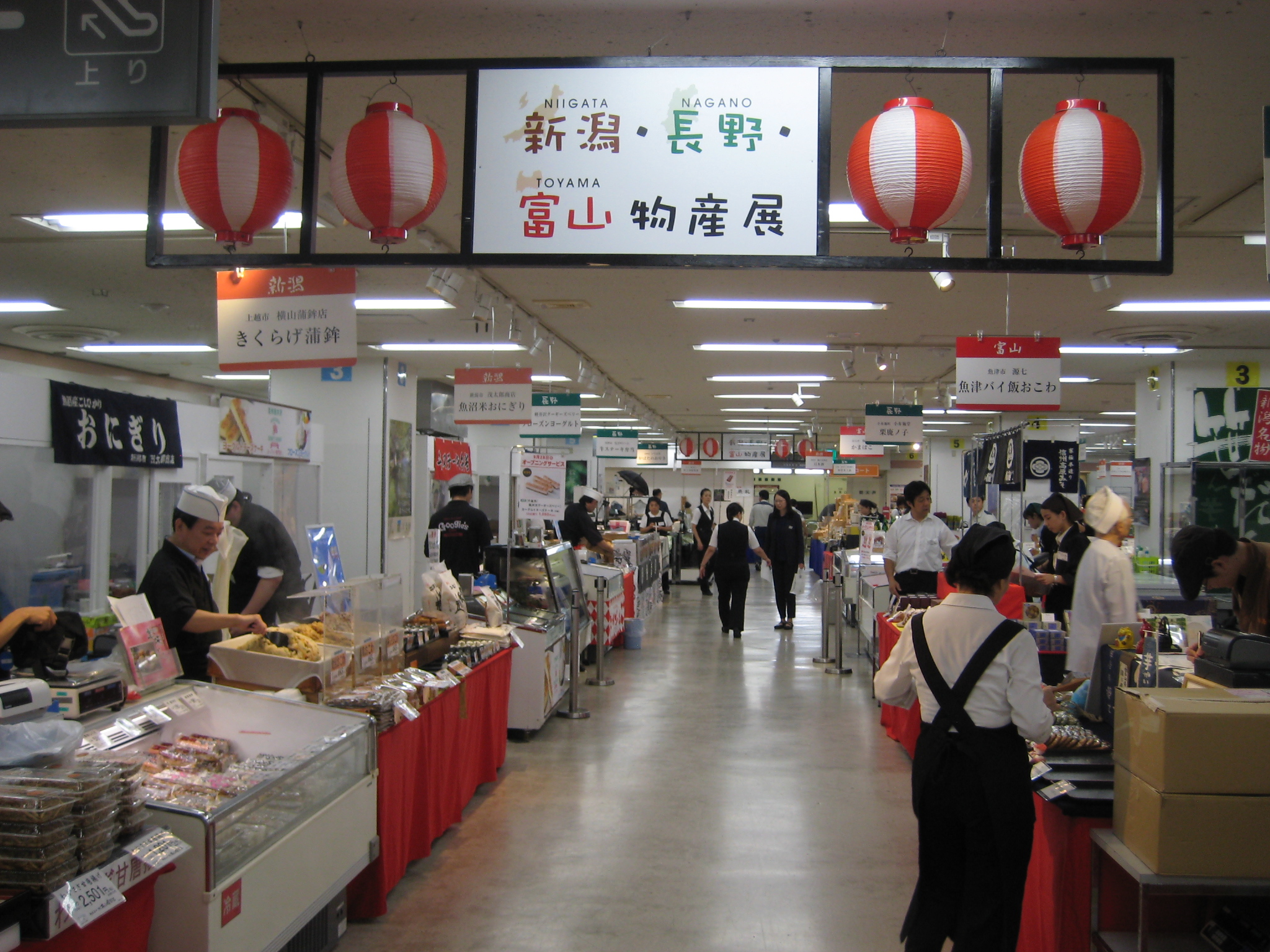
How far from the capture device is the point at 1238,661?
2697 mm

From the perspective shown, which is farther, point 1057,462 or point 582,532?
point 1057,462

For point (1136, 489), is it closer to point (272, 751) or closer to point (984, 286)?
point (984, 286)

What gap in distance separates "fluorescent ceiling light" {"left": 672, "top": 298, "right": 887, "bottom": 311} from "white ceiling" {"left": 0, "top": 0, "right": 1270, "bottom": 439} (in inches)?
7.1

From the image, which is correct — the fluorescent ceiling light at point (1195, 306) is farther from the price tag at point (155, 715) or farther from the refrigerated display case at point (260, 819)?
the price tag at point (155, 715)

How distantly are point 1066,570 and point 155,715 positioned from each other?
20.2 ft

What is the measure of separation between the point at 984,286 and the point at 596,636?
455 cm

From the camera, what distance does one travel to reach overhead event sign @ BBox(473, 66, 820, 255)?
104 inches

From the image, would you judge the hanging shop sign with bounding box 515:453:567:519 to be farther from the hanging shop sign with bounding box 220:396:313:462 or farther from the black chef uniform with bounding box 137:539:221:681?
the black chef uniform with bounding box 137:539:221:681

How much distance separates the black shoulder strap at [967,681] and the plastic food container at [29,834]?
240 centimetres

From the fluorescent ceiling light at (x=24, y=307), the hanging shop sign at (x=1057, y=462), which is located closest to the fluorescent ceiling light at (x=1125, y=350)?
the hanging shop sign at (x=1057, y=462)

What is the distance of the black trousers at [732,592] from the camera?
10531mm

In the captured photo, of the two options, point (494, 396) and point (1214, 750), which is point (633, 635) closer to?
point (494, 396)

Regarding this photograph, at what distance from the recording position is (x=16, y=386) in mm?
5543

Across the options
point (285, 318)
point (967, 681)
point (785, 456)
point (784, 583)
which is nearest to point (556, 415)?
point (784, 583)
